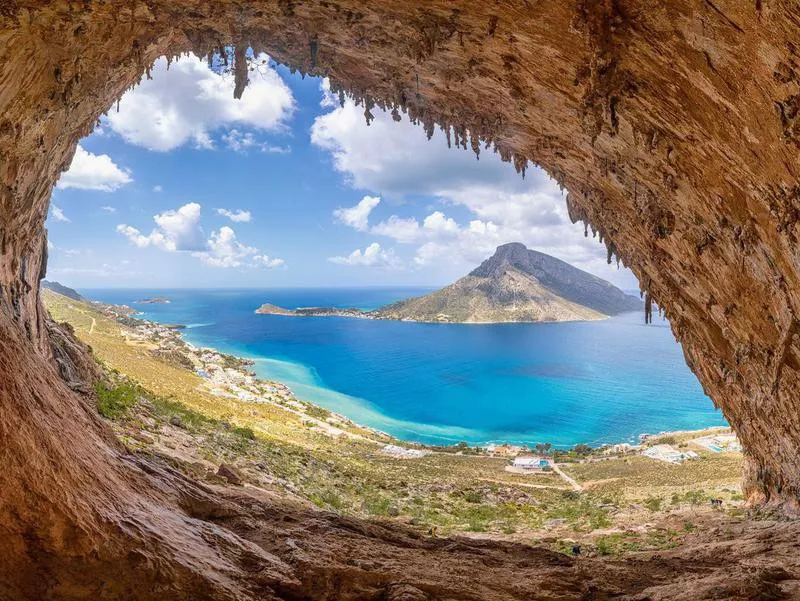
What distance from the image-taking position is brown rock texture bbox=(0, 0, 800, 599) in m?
5.18

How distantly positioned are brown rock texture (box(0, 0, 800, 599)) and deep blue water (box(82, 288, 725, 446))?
52238 mm

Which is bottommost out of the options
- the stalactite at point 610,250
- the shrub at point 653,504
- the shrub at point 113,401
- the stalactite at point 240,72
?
the shrub at point 653,504

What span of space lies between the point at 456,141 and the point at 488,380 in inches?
3570

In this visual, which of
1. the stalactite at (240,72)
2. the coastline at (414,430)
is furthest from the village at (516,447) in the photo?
the stalactite at (240,72)

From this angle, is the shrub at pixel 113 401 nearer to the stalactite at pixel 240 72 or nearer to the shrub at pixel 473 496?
the stalactite at pixel 240 72

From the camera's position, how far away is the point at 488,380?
97750 mm

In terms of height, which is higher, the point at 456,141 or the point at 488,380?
the point at 456,141

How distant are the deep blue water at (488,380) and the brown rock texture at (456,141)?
171 ft

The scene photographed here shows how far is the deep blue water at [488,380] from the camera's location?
65.7 m

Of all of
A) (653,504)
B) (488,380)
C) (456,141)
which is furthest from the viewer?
(488,380)

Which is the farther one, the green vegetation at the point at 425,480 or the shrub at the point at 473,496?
the shrub at the point at 473,496

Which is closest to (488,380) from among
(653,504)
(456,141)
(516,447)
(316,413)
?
(516,447)

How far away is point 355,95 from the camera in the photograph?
472 inches

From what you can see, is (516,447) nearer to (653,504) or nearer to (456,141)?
(653,504)
